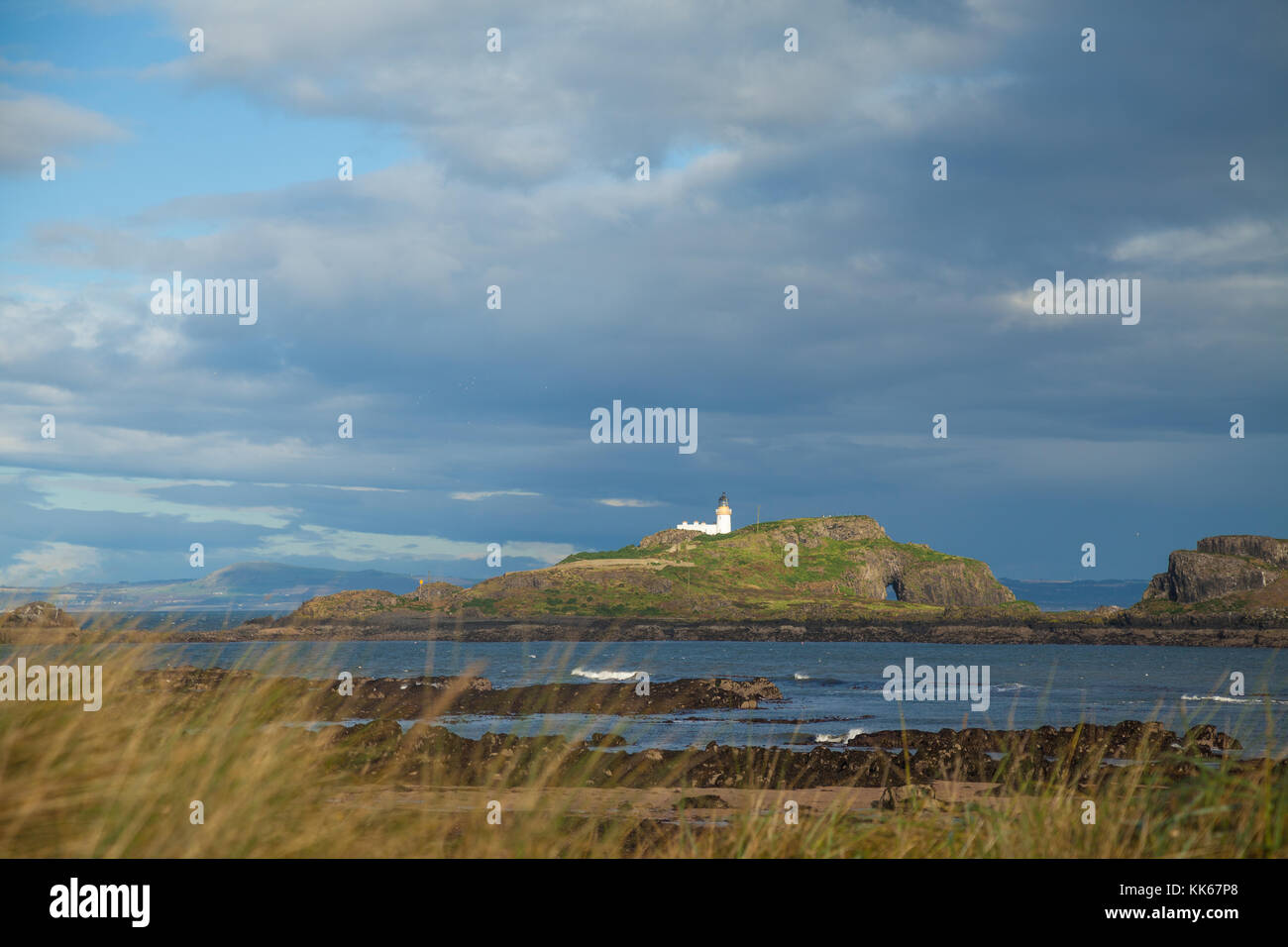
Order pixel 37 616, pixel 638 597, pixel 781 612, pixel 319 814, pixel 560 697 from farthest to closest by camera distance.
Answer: pixel 638 597
pixel 781 612
pixel 560 697
pixel 37 616
pixel 319 814

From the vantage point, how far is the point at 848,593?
195250 mm

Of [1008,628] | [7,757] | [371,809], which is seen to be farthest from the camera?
[1008,628]

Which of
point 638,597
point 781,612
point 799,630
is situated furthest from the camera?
point 638,597

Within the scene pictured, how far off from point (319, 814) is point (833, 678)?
74.0 meters

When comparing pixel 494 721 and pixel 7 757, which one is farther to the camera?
pixel 494 721

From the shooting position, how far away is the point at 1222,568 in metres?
156

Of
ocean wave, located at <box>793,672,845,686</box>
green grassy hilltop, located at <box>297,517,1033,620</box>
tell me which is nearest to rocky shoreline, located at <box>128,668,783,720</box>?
ocean wave, located at <box>793,672,845,686</box>

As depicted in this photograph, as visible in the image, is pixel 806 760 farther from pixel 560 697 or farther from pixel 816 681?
pixel 816 681

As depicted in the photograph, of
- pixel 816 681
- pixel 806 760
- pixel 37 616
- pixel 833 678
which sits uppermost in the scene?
pixel 37 616

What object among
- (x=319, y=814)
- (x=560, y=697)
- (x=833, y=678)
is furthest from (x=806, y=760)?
(x=833, y=678)
